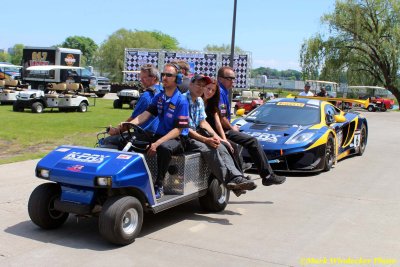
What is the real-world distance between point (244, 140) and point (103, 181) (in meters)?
2.75

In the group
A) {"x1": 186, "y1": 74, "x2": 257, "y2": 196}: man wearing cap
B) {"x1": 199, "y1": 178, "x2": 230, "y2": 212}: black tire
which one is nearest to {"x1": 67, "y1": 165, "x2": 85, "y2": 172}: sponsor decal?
{"x1": 186, "y1": 74, "x2": 257, "y2": 196}: man wearing cap

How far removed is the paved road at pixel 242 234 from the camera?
450cm

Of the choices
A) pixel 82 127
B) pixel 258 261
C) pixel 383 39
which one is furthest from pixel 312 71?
pixel 258 261

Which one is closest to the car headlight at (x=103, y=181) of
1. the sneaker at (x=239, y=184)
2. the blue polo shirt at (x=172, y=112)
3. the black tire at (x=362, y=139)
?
the blue polo shirt at (x=172, y=112)

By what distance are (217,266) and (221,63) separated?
1079 inches

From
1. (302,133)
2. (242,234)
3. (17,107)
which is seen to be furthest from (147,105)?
(17,107)

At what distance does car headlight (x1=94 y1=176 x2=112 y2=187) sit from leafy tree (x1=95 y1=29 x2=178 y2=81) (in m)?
72.8

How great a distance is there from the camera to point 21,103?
71.7ft

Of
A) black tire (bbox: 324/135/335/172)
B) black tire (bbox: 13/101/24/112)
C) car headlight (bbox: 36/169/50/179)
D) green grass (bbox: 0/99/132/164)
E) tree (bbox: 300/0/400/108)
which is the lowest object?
green grass (bbox: 0/99/132/164)

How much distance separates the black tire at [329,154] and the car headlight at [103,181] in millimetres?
5628

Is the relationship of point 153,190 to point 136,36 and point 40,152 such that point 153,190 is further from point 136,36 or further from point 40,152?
point 136,36

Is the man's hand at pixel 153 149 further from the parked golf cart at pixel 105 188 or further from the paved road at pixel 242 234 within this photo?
the paved road at pixel 242 234

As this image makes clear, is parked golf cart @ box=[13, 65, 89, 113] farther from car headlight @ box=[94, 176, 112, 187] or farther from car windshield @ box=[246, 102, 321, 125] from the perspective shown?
car headlight @ box=[94, 176, 112, 187]

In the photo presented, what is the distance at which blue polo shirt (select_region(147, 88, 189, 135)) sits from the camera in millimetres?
5590
